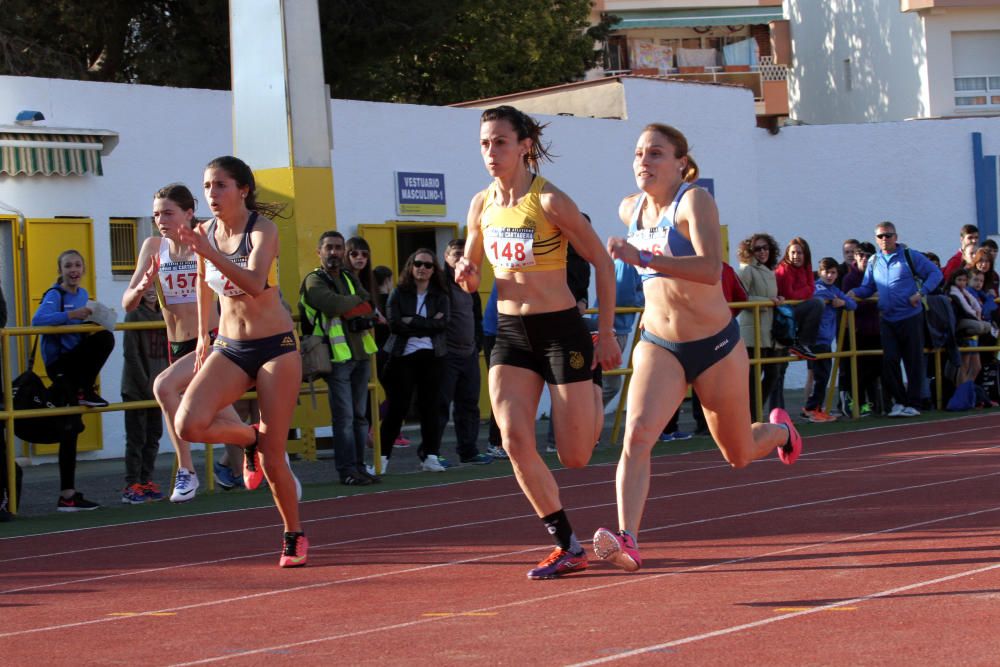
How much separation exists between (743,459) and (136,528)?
4674mm

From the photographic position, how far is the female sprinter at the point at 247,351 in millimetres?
8672

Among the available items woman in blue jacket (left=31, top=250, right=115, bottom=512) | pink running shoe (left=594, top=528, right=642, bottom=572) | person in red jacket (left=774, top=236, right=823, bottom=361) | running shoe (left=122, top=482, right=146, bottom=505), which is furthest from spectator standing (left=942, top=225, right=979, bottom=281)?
pink running shoe (left=594, top=528, right=642, bottom=572)

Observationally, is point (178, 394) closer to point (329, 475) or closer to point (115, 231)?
point (329, 475)

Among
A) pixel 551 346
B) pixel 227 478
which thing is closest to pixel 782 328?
pixel 227 478

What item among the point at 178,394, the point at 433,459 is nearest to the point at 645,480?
the point at 178,394

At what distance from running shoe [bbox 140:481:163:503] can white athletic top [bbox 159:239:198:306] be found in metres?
1.86

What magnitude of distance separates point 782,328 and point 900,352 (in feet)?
6.46

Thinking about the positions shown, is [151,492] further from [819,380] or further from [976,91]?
[976,91]

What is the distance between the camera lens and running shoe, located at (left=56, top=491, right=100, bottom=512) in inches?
496

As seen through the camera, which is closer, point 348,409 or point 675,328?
point 675,328

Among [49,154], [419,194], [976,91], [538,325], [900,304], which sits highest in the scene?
[976,91]

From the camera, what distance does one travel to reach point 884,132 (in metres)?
28.3

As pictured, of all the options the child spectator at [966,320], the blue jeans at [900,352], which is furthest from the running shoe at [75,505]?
the child spectator at [966,320]

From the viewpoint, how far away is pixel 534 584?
25.8ft
